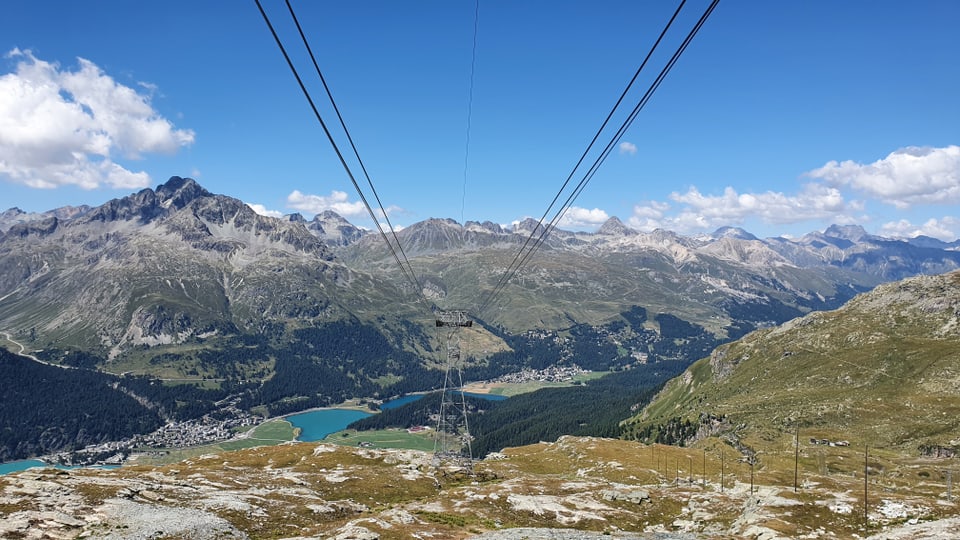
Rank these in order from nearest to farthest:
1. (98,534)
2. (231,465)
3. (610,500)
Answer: (98,534)
(610,500)
(231,465)

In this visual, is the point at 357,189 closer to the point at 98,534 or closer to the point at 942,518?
the point at 98,534

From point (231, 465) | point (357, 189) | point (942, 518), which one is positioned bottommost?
point (231, 465)

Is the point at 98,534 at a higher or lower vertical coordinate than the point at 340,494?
higher

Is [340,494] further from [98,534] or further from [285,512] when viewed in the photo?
[98,534]

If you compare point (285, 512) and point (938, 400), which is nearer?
point (285, 512)

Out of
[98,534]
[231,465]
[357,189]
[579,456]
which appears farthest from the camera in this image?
[579,456]

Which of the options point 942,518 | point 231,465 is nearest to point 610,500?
point 942,518
